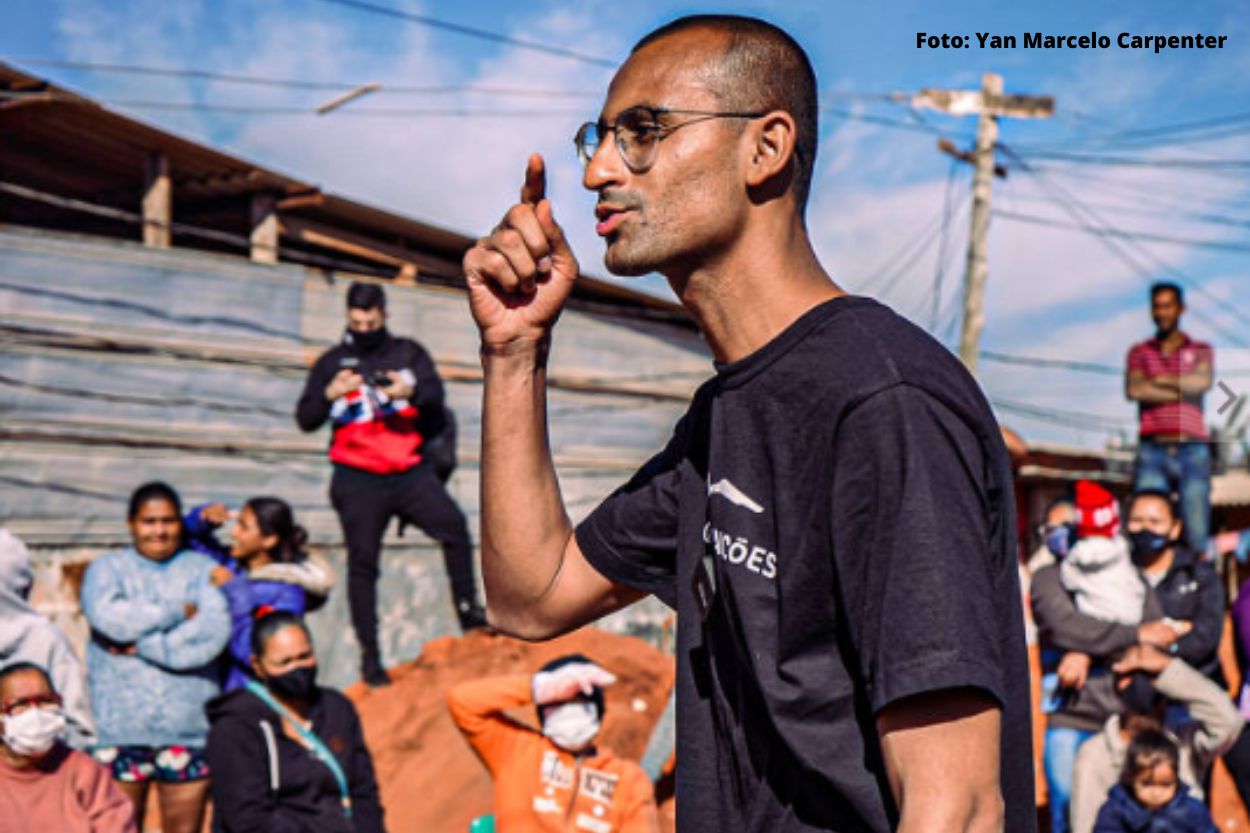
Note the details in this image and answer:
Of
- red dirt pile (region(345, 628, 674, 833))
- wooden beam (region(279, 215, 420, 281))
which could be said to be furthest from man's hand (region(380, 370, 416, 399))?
wooden beam (region(279, 215, 420, 281))

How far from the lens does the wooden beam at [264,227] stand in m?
13.9

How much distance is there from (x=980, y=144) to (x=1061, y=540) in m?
10.3

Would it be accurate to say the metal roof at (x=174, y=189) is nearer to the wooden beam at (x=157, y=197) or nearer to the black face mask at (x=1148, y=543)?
the wooden beam at (x=157, y=197)

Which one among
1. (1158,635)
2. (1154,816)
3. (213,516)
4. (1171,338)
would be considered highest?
(1171,338)

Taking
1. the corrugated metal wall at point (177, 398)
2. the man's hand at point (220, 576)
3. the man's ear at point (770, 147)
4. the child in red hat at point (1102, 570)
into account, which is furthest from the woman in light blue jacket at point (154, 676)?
the man's ear at point (770, 147)

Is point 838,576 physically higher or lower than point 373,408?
lower

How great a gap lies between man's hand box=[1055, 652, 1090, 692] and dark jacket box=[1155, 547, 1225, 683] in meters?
0.59

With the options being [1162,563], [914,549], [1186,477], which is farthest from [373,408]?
[914,549]

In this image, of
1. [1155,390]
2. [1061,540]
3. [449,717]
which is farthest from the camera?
[1155,390]

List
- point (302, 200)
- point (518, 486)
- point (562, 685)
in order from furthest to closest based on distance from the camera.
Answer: point (302, 200) < point (562, 685) < point (518, 486)

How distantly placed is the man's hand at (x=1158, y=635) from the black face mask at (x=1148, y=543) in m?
0.60

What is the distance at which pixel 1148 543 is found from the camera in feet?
29.2

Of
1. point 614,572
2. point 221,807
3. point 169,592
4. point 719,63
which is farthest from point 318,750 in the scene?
point 719,63

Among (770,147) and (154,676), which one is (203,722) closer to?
(154,676)
